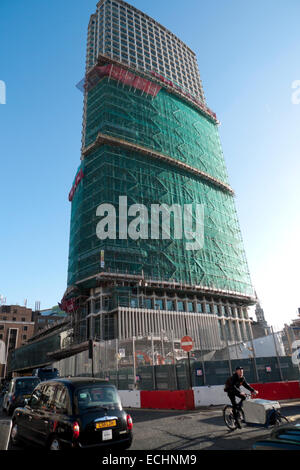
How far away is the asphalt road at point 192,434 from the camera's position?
21.4 ft

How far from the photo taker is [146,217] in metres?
52.0

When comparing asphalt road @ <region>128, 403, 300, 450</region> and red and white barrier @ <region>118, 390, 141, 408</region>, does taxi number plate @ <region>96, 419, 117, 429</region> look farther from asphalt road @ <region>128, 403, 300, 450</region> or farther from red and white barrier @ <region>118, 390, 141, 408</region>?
red and white barrier @ <region>118, 390, 141, 408</region>

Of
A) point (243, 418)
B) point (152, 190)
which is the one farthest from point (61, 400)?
point (152, 190)

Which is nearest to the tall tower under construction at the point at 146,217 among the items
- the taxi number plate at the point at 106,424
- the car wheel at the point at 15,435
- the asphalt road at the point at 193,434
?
the asphalt road at the point at 193,434

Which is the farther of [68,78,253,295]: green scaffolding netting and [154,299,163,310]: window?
[154,299,163,310]: window

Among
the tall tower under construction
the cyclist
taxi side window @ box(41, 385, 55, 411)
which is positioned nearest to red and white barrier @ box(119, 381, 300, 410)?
the cyclist

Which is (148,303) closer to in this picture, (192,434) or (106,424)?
(192,434)

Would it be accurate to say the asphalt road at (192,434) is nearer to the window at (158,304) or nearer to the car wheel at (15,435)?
the car wheel at (15,435)

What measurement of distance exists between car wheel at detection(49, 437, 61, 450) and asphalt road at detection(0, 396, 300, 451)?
5.53ft

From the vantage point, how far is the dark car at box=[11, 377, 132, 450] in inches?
215

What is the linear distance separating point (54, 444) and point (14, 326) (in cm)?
10528

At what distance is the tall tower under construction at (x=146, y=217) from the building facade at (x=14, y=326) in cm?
5566

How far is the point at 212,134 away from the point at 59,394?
81849 millimetres
